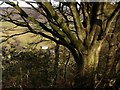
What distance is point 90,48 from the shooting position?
7.84 meters

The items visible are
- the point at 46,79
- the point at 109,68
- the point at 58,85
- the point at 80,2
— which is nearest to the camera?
the point at 80,2

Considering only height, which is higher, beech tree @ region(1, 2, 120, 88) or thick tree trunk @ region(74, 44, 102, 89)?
beech tree @ region(1, 2, 120, 88)

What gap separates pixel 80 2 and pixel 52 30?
1111mm

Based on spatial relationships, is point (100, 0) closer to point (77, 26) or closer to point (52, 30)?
point (77, 26)

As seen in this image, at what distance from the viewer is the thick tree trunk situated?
7.71 metres


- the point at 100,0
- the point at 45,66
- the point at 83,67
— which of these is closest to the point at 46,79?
the point at 45,66

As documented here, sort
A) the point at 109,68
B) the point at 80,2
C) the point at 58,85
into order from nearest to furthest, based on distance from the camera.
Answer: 1. the point at 80,2
2. the point at 109,68
3. the point at 58,85

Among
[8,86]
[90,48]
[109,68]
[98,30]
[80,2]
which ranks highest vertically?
[80,2]

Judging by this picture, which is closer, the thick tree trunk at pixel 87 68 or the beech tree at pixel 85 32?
the beech tree at pixel 85 32

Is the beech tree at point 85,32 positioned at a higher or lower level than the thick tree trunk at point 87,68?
higher

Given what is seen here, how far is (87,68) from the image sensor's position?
7.92 m

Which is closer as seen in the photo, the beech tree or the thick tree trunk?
the beech tree

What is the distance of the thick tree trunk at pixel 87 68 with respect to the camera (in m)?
7.71

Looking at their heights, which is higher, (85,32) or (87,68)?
(85,32)
